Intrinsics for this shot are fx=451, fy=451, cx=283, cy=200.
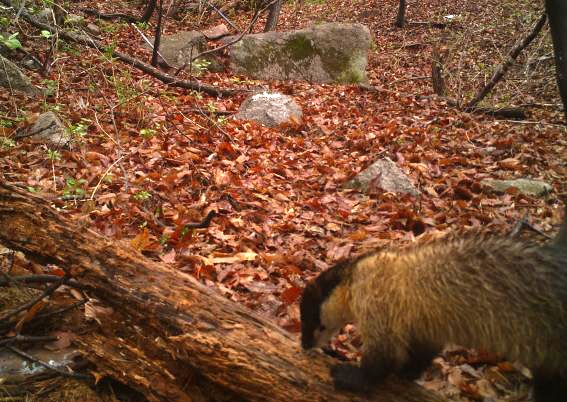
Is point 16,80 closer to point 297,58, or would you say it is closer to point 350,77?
point 297,58

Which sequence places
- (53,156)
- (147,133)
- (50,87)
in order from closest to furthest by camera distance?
(53,156)
(147,133)
(50,87)

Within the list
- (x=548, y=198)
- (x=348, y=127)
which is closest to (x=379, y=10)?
(x=348, y=127)

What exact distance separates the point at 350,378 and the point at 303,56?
11.0 metres

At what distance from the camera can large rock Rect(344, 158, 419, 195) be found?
5.76 metres

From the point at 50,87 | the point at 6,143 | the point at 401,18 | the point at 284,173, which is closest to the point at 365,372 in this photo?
the point at 284,173

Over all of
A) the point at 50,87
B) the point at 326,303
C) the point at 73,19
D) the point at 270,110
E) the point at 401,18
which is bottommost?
the point at 326,303

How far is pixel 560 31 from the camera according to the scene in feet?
11.1

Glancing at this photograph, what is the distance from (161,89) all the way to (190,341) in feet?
24.8

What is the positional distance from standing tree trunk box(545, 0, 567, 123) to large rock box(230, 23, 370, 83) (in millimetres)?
8932

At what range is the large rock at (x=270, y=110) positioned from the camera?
8375 millimetres

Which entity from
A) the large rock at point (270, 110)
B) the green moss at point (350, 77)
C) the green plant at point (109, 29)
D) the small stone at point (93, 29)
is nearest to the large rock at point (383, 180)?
the large rock at point (270, 110)

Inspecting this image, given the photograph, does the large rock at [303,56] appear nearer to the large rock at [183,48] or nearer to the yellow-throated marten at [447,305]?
the large rock at [183,48]

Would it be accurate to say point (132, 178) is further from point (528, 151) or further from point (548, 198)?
point (528, 151)

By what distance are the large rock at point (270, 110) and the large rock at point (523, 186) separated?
3.82 m
